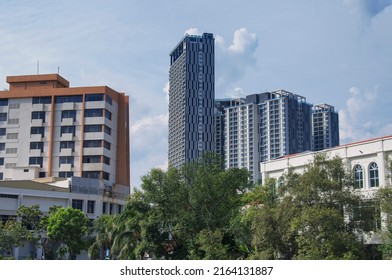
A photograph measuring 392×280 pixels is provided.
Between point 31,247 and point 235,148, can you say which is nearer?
point 31,247

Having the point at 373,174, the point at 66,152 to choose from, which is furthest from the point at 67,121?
the point at 373,174

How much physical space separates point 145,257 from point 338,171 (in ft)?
49.3

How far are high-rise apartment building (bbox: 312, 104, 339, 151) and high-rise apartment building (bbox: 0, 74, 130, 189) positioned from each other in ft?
216

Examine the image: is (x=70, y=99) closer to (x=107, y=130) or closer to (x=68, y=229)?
(x=107, y=130)

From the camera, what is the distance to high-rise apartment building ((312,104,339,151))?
407 ft

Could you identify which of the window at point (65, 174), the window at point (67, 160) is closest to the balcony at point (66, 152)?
the window at point (67, 160)

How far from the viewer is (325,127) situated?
4879 inches

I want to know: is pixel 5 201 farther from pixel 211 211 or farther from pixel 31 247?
pixel 211 211

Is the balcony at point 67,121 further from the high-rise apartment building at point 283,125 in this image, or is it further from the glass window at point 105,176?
the high-rise apartment building at point 283,125

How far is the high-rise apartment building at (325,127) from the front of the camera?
12406cm

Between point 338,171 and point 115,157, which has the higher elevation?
point 115,157

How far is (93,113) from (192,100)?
2590 inches

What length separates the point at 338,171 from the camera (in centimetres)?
2784

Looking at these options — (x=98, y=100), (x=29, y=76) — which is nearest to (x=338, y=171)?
(x=98, y=100)
